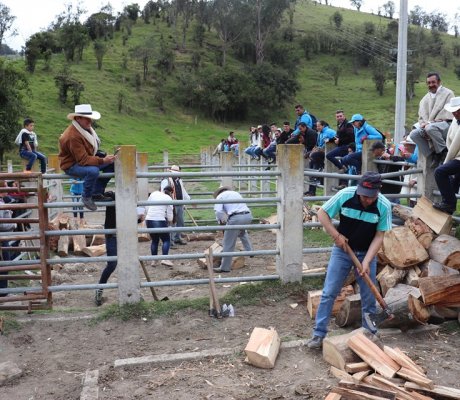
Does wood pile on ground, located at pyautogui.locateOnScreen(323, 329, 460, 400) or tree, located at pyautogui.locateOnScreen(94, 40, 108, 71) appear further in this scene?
tree, located at pyautogui.locateOnScreen(94, 40, 108, 71)

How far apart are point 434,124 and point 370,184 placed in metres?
Result: 2.54

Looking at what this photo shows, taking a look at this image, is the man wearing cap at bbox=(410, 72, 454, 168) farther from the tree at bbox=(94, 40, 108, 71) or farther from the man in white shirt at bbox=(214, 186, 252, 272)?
the tree at bbox=(94, 40, 108, 71)

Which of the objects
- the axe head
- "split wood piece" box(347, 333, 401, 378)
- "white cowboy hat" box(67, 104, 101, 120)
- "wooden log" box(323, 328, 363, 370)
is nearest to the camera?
"split wood piece" box(347, 333, 401, 378)

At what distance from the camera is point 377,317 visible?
17.3 ft

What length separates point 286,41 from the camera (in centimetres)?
7188

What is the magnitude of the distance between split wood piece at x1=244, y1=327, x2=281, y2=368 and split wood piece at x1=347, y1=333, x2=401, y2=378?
0.69 meters

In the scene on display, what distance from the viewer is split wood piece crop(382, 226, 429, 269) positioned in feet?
20.1

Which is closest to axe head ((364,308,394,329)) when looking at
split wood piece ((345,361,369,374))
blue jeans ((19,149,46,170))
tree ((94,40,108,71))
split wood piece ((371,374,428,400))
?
split wood piece ((345,361,369,374))

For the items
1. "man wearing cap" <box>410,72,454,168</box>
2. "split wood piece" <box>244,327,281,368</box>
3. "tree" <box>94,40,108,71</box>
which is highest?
"tree" <box>94,40,108,71</box>

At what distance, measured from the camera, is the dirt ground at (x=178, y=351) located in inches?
180

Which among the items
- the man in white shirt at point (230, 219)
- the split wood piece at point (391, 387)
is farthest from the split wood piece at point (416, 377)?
the man in white shirt at point (230, 219)

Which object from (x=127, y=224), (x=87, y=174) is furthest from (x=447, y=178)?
(x=87, y=174)

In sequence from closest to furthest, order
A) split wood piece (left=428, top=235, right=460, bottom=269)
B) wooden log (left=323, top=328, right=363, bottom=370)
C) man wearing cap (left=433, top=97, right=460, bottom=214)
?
wooden log (left=323, top=328, right=363, bottom=370)
split wood piece (left=428, top=235, right=460, bottom=269)
man wearing cap (left=433, top=97, right=460, bottom=214)

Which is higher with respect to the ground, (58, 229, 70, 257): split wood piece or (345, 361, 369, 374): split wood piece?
(345, 361, 369, 374): split wood piece
